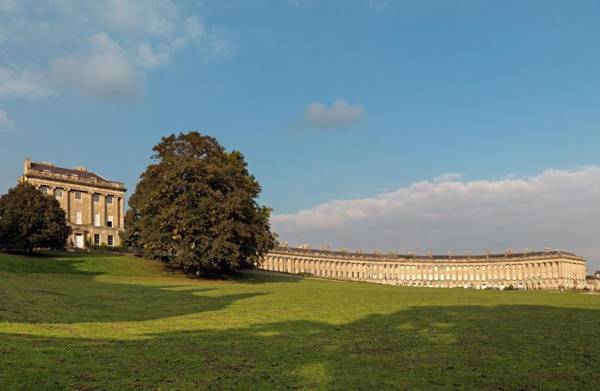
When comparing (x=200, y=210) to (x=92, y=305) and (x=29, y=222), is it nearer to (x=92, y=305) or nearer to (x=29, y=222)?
(x=29, y=222)

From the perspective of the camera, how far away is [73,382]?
12703 mm

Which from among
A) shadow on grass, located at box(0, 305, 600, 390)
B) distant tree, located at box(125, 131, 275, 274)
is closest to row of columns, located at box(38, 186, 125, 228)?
distant tree, located at box(125, 131, 275, 274)

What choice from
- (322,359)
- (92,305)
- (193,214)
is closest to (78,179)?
(193,214)

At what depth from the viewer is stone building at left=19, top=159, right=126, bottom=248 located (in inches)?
4505

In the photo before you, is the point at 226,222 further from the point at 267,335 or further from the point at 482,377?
the point at 482,377

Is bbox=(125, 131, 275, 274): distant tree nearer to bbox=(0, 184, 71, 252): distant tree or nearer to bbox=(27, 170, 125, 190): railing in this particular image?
bbox=(0, 184, 71, 252): distant tree

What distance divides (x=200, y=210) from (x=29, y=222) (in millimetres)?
28523

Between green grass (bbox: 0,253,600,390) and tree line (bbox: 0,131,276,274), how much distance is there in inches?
1259

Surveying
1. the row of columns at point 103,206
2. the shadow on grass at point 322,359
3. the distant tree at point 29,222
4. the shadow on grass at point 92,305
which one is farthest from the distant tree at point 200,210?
the row of columns at point 103,206

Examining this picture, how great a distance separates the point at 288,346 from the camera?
18.6m

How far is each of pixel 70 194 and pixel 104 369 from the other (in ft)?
365

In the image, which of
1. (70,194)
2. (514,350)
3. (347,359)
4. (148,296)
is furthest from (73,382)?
(70,194)

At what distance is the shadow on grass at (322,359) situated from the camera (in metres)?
13.6

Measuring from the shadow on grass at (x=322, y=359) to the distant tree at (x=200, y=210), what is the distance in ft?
137
